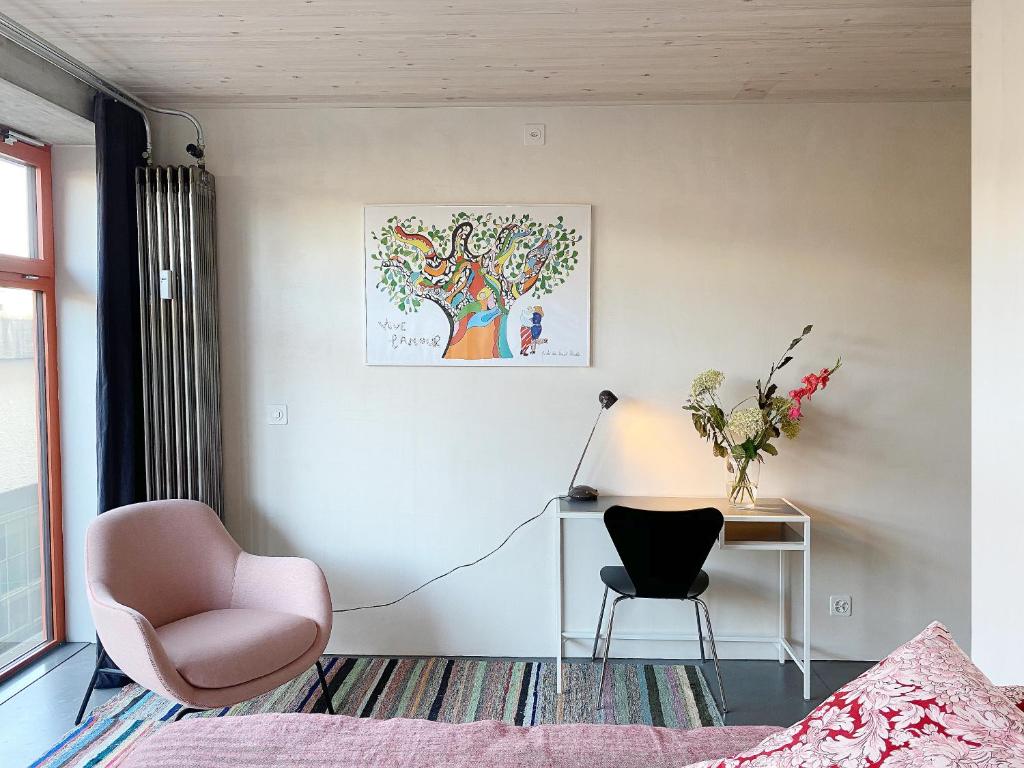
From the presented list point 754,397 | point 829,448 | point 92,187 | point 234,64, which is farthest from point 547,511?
point 92,187

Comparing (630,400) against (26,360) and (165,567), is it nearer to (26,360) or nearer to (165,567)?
(165,567)

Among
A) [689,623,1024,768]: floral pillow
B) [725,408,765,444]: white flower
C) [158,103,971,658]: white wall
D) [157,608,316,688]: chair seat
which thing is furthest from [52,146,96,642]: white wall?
[689,623,1024,768]: floral pillow

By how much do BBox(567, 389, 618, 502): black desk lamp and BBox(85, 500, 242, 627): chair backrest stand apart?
4.58 ft

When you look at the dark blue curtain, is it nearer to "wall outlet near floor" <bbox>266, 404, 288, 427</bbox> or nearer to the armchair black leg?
the armchair black leg

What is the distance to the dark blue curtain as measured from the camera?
9.82 ft

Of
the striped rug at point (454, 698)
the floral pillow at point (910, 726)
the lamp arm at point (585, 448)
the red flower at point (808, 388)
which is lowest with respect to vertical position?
the striped rug at point (454, 698)

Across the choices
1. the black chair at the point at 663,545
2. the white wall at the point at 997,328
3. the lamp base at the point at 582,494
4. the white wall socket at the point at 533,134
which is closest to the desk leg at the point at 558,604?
the lamp base at the point at 582,494

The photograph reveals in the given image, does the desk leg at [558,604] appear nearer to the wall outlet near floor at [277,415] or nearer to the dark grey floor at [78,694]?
the dark grey floor at [78,694]

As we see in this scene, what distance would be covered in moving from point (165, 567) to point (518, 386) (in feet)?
5.13

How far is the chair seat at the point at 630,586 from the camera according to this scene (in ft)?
9.29

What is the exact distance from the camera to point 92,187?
3.30 m

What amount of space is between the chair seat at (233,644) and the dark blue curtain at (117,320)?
70 centimetres

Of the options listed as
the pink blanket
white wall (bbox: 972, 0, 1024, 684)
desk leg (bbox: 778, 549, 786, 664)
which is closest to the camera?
the pink blanket

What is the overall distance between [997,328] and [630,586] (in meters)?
1.57
